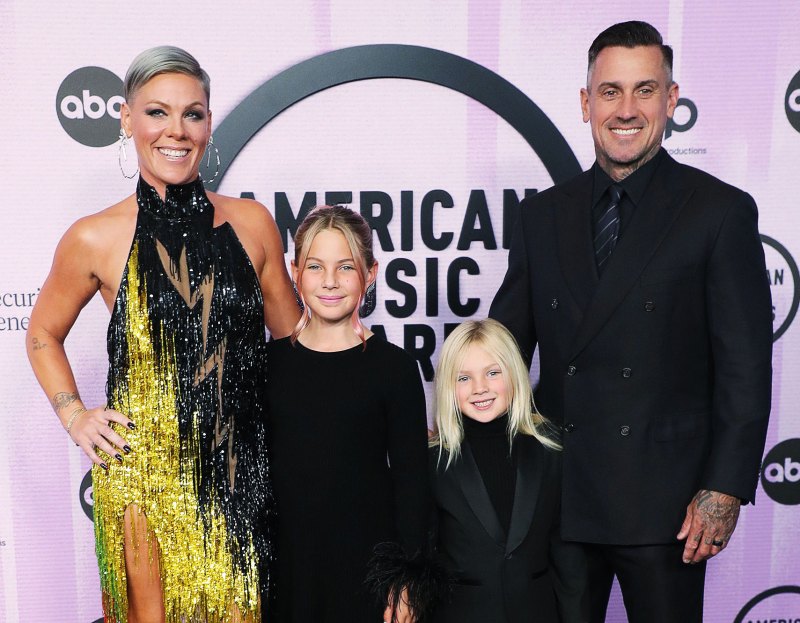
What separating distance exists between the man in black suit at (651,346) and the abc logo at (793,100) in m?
1.10

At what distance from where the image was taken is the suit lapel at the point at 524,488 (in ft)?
5.27

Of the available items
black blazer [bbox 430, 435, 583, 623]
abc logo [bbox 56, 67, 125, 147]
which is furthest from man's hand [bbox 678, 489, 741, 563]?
abc logo [bbox 56, 67, 125, 147]

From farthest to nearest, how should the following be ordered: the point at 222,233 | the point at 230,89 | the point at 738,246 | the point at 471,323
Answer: the point at 230,89 < the point at 471,323 < the point at 222,233 < the point at 738,246

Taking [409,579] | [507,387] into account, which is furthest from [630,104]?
[409,579]

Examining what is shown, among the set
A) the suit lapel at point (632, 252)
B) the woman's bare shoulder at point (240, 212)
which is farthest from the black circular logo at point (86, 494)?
the suit lapel at point (632, 252)

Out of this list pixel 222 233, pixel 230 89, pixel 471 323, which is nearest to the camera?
pixel 222 233

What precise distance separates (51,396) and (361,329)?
28.7 inches

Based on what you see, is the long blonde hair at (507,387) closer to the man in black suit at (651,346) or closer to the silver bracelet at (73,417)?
the man in black suit at (651,346)

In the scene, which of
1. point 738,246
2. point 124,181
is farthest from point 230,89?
point 738,246

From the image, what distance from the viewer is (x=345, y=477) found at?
1602mm

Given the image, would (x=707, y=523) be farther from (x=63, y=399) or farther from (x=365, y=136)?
(x=365, y=136)

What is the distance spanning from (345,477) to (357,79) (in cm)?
133

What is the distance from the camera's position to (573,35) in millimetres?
2416

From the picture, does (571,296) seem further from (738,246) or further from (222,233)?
(222,233)
